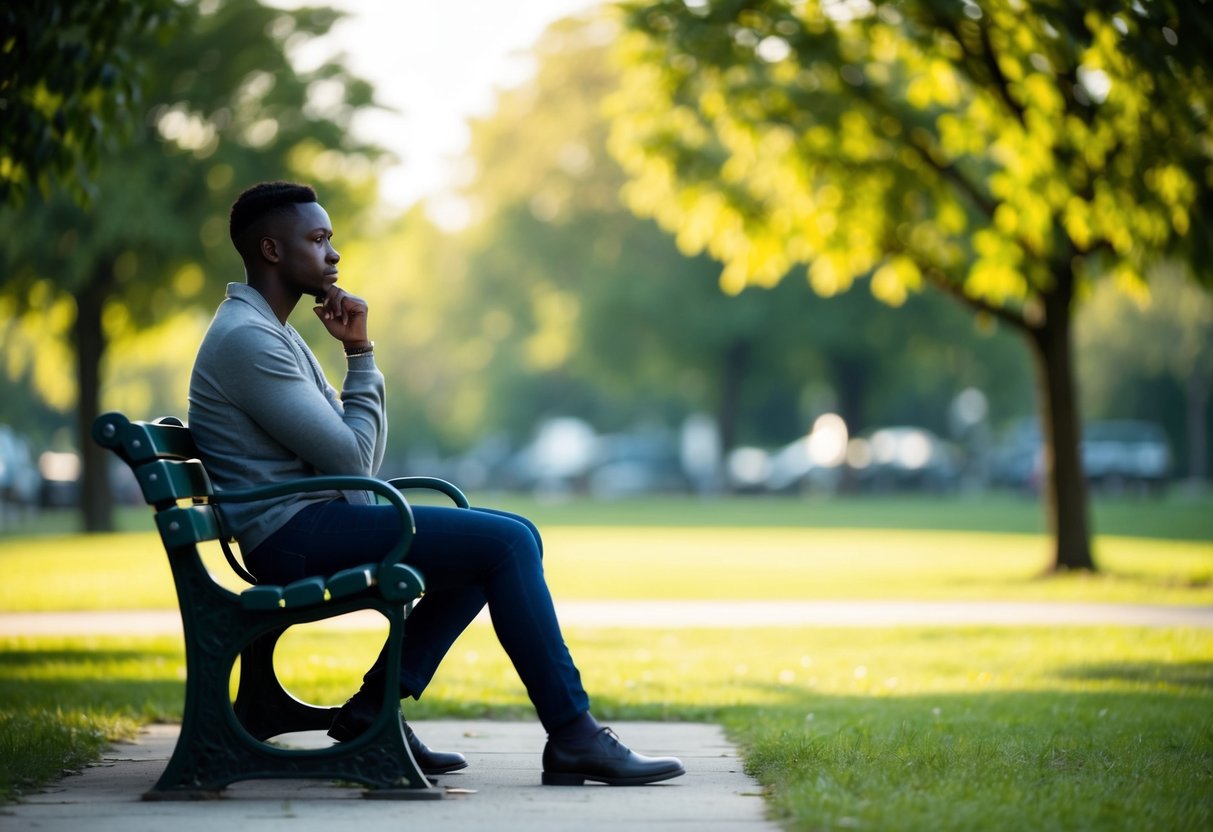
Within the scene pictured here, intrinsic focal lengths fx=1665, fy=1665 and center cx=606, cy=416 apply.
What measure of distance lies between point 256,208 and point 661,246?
139 feet

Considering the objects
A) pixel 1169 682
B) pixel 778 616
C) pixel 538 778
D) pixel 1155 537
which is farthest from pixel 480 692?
pixel 1155 537

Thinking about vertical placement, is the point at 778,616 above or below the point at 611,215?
below

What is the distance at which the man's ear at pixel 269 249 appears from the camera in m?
5.04

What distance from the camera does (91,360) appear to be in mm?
26750

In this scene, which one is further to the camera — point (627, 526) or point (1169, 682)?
point (627, 526)

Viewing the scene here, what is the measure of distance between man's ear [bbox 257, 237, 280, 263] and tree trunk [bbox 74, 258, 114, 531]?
878 inches

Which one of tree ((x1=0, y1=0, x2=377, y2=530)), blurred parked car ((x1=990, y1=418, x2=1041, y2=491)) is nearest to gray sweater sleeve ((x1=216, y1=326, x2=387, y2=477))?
tree ((x1=0, y1=0, x2=377, y2=530))

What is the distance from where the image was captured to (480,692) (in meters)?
7.86

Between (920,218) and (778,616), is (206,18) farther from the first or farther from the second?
(778,616)

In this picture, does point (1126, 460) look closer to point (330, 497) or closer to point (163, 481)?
point (330, 497)

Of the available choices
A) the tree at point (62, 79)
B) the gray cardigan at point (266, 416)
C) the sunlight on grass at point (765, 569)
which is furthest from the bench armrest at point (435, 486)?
the sunlight on grass at point (765, 569)

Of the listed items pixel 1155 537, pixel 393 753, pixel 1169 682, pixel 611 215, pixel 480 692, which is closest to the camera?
pixel 393 753

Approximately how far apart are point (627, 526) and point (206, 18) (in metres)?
11.2

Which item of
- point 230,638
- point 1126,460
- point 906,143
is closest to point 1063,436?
point 906,143
